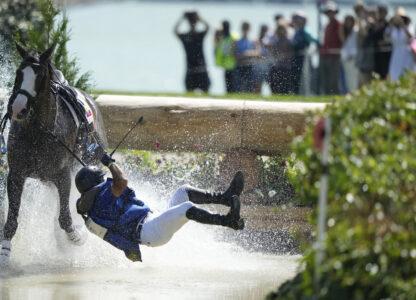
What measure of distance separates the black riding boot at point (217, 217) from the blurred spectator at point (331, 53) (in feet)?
28.2

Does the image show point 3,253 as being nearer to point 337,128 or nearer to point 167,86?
point 337,128

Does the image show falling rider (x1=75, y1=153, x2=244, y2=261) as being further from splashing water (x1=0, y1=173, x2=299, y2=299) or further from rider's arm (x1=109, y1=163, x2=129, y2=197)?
splashing water (x1=0, y1=173, x2=299, y2=299)

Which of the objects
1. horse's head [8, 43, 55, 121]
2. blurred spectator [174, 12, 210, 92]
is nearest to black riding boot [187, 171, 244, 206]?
horse's head [8, 43, 55, 121]

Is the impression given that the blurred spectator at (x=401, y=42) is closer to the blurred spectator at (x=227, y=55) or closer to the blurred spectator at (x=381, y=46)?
the blurred spectator at (x=381, y=46)

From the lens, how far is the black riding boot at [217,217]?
24.9ft

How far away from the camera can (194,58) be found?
16.8 metres

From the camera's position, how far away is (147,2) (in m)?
68.7

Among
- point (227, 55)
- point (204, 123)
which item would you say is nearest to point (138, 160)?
point (204, 123)

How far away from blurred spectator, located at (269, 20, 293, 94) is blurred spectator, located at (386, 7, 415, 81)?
5.19ft

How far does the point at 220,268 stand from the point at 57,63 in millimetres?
3209

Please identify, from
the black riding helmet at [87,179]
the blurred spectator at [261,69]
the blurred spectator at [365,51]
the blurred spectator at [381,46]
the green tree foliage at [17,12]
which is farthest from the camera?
the blurred spectator at [365,51]

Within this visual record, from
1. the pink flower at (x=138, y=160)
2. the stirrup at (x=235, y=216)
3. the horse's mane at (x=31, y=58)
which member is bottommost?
the pink flower at (x=138, y=160)

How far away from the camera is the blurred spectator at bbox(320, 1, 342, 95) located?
16006mm

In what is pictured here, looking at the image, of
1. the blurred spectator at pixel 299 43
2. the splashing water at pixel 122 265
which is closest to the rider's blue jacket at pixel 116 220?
the splashing water at pixel 122 265
